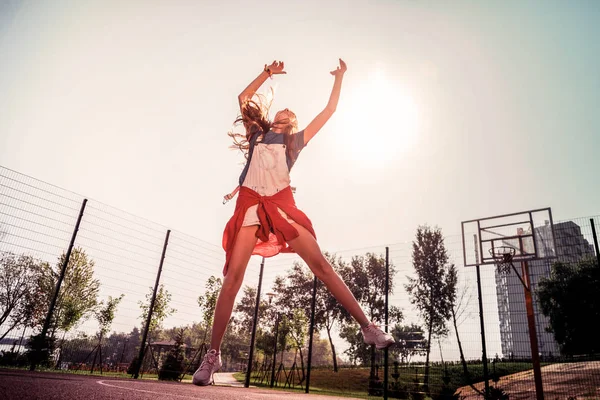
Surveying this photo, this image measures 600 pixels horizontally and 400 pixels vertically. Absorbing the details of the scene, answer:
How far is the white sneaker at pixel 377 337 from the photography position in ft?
7.20

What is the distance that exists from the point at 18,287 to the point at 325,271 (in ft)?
49.8

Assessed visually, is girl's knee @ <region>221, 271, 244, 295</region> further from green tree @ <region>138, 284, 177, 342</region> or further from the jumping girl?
green tree @ <region>138, 284, 177, 342</region>

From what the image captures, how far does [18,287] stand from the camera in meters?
12.6

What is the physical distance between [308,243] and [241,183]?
69cm

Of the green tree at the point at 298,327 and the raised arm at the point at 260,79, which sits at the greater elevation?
the raised arm at the point at 260,79

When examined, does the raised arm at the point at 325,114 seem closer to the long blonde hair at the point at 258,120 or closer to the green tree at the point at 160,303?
the long blonde hair at the point at 258,120

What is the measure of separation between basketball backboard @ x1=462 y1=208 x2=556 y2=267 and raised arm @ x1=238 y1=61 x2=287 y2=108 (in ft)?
30.6

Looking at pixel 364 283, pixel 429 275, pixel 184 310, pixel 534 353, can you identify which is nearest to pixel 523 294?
pixel 534 353

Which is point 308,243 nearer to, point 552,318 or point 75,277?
point 75,277

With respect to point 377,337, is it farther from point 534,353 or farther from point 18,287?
point 18,287

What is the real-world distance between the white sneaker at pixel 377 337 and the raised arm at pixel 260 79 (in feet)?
6.43

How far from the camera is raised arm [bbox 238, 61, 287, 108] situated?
2.70 metres

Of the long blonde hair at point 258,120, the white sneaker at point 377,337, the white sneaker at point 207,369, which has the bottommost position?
the white sneaker at point 207,369

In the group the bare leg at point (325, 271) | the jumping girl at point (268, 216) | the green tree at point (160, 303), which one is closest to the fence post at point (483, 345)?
the jumping girl at point (268, 216)
